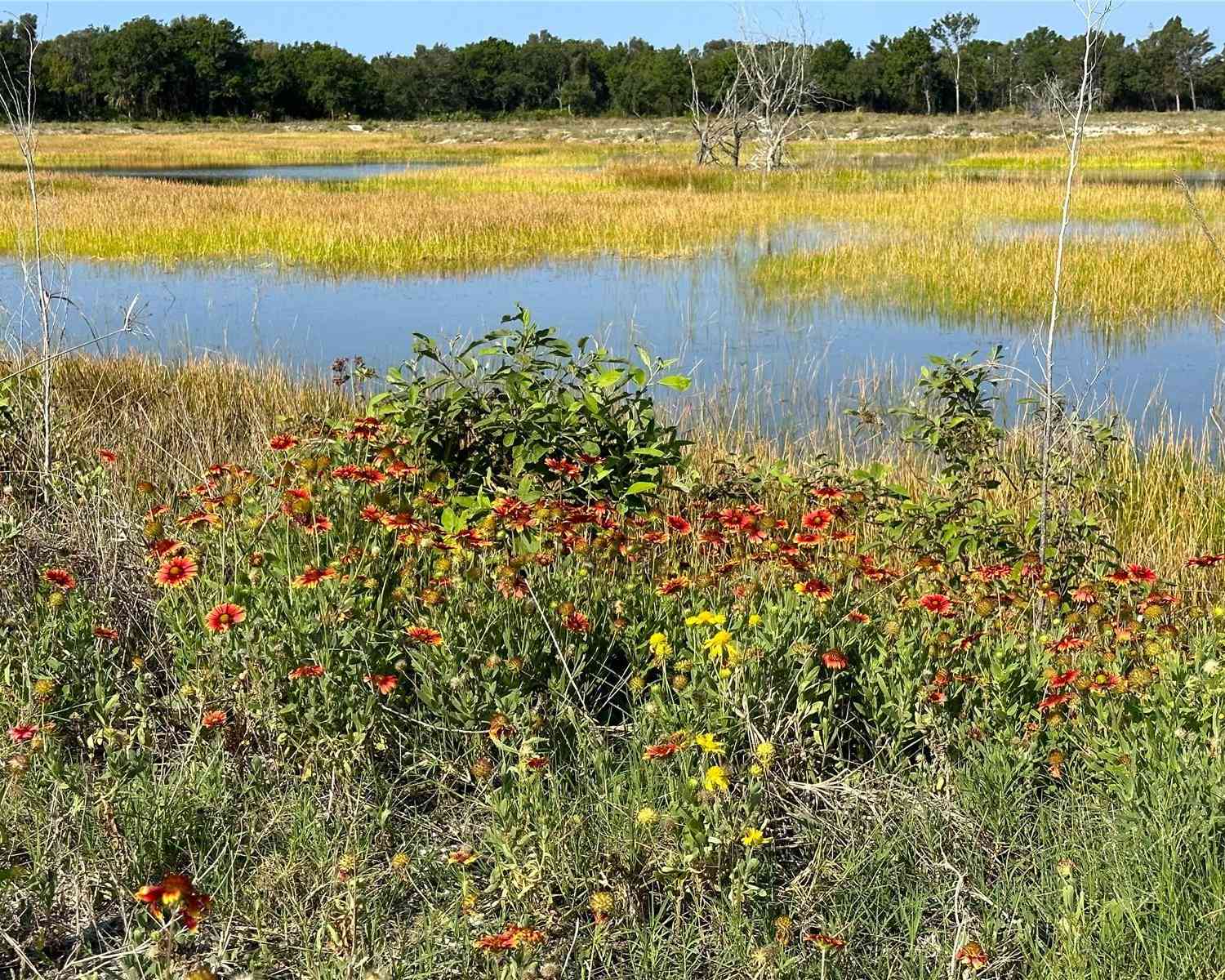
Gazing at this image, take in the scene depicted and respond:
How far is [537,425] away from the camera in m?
4.81

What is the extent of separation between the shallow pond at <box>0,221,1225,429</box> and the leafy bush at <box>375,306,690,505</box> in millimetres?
3691

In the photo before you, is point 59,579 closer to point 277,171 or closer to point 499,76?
point 277,171

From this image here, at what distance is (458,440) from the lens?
5195mm

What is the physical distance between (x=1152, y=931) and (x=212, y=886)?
2.00 m

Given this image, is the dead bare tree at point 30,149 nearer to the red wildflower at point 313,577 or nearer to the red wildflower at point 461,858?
the red wildflower at point 313,577

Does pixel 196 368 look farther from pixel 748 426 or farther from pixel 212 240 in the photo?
pixel 212 240

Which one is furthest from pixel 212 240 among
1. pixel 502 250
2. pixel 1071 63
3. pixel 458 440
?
pixel 1071 63

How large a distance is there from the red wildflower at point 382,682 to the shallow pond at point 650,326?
577 centimetres

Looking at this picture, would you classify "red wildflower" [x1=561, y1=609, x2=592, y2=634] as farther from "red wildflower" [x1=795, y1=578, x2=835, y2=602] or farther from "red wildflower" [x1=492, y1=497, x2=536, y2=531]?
"red wildflower" [x1=795, y1=578, x2=835, y2=602]

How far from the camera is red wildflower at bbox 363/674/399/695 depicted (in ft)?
9.76

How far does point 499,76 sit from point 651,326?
10475cm

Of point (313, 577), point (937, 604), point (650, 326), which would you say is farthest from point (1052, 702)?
point (650, 326)

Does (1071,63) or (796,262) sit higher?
(1071,63)

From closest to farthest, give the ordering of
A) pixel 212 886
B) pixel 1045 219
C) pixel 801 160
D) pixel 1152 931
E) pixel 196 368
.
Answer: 1. pixel 1152 931
2. pixel 212 886
3. pixel 196 368
4. pixel 1045 219
5. pixel 801 160
